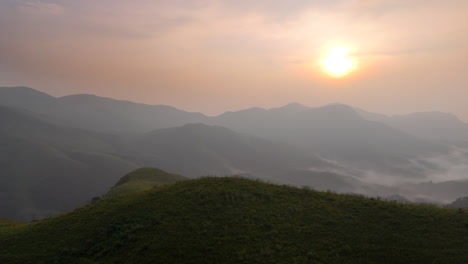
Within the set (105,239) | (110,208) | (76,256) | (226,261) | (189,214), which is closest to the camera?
(226,261)

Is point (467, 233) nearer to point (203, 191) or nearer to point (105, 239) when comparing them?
point (203, 191)

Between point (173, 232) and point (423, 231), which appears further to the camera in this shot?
point (173, 232)

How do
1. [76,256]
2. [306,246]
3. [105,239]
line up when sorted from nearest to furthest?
[306,246]
[76,256]
[105,239]

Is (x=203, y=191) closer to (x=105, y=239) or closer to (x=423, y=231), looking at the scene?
(x=105, y=239)

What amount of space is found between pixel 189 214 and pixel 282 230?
24.9 ft

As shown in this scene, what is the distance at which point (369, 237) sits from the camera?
18391mm

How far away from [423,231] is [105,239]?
22.5 metres

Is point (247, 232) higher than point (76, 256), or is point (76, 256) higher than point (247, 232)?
point (247, 232)

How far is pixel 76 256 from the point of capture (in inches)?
749

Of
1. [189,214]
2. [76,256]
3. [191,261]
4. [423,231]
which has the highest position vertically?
[423,231]

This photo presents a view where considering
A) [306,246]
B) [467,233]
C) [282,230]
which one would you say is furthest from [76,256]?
[467,233]

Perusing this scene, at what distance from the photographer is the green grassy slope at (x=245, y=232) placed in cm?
1683

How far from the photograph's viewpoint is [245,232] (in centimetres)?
1939

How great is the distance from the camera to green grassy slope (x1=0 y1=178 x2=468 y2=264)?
55.2ft
